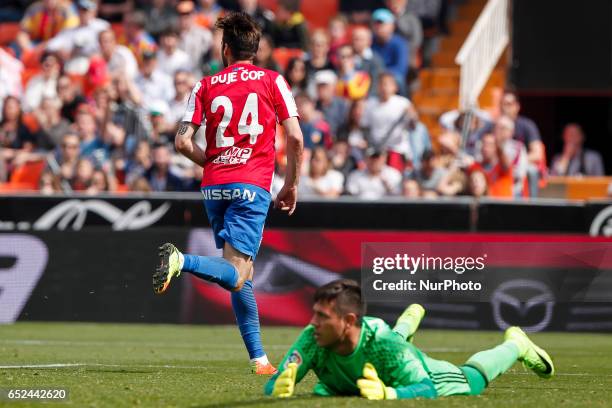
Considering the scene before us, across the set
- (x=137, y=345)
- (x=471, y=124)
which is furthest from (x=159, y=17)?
(x=137, y=345)

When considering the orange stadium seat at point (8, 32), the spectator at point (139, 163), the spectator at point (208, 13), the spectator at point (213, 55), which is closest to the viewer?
the spectator at point (139, 163)

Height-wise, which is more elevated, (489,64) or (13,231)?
(489,64)

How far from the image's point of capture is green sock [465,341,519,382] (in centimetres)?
746

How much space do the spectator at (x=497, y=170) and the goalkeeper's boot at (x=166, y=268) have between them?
9.39m

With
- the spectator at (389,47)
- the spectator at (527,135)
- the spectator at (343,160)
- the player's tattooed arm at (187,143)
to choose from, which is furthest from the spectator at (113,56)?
the player's tattooed arm at (187,143)

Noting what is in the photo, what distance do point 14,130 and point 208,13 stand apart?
13.5 ft

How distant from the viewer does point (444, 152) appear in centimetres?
1805

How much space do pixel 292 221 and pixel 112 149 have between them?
4118mm

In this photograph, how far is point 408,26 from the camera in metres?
21.1

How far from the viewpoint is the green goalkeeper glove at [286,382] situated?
689cm

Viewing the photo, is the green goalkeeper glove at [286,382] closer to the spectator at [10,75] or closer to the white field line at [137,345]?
the white field line at [137,345]

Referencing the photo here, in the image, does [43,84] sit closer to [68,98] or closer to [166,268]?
[68,98]

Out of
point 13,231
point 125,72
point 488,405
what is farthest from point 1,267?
point 488,405

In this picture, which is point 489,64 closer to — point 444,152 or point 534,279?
point 444,152
